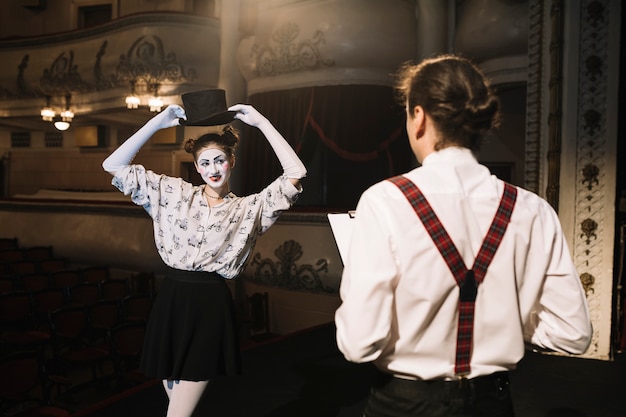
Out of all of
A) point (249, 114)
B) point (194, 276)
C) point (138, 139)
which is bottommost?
point (194, 276)

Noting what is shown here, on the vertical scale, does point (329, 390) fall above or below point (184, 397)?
below

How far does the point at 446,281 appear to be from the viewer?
43.7 inches

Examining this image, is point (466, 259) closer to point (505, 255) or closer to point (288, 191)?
point (505, 255)

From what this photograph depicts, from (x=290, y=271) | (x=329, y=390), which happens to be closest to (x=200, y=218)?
(x=329, y=390)

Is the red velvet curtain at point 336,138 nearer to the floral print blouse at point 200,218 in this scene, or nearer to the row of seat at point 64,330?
the row of seat at point 64,330

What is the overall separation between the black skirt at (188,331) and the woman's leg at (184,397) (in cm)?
3

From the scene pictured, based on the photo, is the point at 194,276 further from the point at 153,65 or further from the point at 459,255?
the point at 153,65

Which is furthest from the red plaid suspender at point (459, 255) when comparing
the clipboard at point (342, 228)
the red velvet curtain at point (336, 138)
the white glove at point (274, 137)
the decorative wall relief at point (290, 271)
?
the red velvet curtain at point (336, 138)

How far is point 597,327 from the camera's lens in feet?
12.6

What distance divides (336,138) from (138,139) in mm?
5484

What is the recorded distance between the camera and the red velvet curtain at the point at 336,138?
24.3 feet

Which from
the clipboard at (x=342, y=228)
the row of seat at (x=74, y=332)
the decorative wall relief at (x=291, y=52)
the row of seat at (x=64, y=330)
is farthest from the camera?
the decorative wall relief at (x=291, y=52)

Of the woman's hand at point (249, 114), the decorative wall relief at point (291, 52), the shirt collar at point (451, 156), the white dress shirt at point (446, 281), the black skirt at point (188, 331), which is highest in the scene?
the decorative wall relief at point (291, 52)

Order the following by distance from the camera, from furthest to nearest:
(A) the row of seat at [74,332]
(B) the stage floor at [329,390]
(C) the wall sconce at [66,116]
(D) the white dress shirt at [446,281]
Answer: (C) the wall sconce at [66,116] < (A) the row of seat at [74,332] < (B) the stage floor at [329,390] < (D) the white dress shirt at [446,281]
